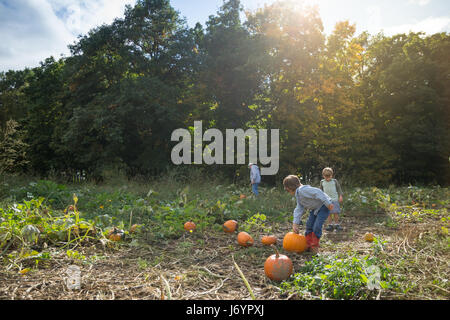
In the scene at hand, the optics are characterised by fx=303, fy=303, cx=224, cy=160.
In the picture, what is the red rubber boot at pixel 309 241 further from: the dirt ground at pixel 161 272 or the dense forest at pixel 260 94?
the dense forest at pixel 260 94

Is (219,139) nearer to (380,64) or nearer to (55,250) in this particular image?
(380,64)

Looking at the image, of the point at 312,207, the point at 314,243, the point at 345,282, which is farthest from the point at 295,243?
the point at 345,282

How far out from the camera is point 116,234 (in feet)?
12.2

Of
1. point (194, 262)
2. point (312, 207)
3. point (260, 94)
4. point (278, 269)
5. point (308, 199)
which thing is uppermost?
point (260, 94)

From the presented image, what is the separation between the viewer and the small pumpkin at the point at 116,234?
370 cm

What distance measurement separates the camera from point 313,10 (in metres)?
15.3

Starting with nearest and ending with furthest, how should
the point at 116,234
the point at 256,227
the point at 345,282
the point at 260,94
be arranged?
the point at 345,282
the point at 116,234
the point at 256,227
the point at 260,94

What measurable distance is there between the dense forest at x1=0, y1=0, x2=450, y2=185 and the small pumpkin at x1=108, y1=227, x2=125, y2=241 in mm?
10834

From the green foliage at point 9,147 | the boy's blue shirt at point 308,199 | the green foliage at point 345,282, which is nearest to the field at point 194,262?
the green foliage at point 345,282

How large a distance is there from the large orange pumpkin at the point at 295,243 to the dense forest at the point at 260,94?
1143 centimetres

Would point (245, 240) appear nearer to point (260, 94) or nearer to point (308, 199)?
point (308, 199)

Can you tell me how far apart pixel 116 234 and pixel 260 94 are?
564 inches

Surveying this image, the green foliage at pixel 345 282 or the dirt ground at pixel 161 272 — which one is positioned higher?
the green foliage at pixel 345 282
